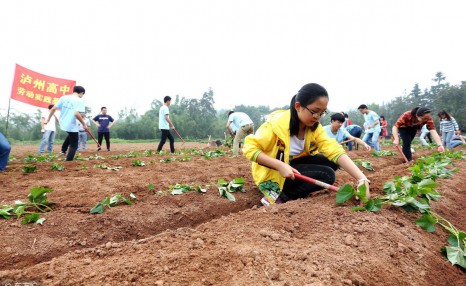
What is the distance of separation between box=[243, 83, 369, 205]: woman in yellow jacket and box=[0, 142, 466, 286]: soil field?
0.41 metres

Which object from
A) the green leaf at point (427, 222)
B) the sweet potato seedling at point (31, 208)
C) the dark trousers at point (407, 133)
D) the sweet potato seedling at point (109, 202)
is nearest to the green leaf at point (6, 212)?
the sweet potato seedling at point (31, 208)

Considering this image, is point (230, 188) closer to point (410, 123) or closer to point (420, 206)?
point (420, 206)

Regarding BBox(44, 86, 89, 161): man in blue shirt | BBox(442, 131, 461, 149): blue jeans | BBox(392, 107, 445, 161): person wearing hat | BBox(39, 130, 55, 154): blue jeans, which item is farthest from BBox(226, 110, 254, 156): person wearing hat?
BBox(442, 131, 461, 149): blue jeans

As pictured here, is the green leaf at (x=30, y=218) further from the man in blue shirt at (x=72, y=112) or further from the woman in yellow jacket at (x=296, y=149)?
the man in blue shirt at (x=72, y=112)

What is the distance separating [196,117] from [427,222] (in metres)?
36.9

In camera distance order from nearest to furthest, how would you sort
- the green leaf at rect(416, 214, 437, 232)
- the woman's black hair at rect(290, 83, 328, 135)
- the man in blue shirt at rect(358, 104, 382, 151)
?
the green leaf at rect(416, 214, 437, 232) → the woman's black hair at rect(290, 83, 328, 135) → the man in blue shirt at rect(358, 104, 382, 151)

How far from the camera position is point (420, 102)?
39.5 metres

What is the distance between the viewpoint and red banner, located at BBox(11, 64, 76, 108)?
464 inches

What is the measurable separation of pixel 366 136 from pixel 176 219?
306 inches

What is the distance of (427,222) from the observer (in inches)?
87.3

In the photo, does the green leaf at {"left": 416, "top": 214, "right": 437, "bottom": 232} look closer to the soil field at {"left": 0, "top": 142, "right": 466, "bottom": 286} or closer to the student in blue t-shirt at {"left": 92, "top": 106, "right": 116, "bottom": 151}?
the soil field at {"left": 0, "top": 142, "right": 466, "bottom": 286}

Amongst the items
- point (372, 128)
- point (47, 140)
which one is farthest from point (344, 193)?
point (47, 140)

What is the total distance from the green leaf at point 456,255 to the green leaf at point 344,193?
681mm

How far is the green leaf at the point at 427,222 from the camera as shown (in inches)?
86.0
